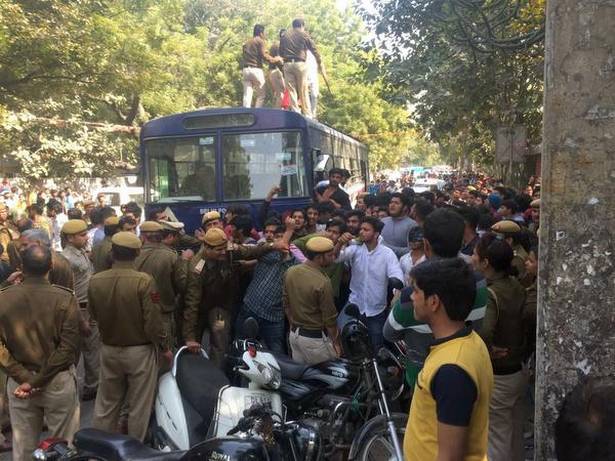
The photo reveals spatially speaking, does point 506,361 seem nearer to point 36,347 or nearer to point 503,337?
point 503,337

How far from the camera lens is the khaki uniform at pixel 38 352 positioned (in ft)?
13.0

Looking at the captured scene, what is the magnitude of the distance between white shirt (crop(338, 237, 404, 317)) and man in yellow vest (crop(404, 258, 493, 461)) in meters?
3.13

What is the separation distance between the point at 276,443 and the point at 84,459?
1.07 meters

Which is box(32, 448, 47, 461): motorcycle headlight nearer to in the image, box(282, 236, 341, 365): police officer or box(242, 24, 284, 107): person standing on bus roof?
box(282, 236, 341, 365): police officer

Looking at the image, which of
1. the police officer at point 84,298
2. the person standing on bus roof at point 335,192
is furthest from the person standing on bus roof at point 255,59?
the police officer at point 84,298

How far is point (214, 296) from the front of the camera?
5.50 m

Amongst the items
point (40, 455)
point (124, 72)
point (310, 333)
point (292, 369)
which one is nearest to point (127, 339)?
point (40, 455)

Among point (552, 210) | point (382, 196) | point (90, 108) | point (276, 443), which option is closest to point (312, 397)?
point (276, 443)

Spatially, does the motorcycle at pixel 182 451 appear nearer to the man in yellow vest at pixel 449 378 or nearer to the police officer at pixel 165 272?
the man in yellow vest at pixel 449 378

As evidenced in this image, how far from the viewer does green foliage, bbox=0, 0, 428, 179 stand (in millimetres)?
14031

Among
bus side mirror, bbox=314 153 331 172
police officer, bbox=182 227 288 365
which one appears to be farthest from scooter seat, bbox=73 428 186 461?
bus side mirror, bbox=314 153 331 172

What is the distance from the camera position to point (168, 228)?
613cm

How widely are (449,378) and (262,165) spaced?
7646mm

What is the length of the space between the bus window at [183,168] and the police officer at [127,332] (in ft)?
16.9
